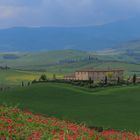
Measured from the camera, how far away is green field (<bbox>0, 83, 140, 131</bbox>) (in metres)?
51.6

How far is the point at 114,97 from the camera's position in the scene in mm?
86250

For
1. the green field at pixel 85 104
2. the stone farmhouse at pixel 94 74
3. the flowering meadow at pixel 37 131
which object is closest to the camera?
the flowering meadow at pixel 37 131

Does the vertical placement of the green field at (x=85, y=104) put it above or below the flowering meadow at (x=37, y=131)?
below

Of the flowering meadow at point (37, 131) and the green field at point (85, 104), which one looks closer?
the flowering meadow at point (37, 131)

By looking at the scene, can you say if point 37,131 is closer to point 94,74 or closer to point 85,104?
point 85,104

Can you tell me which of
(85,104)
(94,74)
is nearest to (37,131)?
(85,104)

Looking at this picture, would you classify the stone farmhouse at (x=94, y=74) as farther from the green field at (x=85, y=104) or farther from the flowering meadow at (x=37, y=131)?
the flowering meadow at (x=37, y=131)

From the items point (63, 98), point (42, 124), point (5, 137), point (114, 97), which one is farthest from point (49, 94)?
point (5, 137)

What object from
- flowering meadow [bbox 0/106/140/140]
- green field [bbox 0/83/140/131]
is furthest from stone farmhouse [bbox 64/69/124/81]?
flowering meadow [bbox 0/106/140/140]

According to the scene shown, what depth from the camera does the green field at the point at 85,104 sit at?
169 ft

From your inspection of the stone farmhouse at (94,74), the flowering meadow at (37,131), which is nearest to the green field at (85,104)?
the flowering meadow at (37,131)

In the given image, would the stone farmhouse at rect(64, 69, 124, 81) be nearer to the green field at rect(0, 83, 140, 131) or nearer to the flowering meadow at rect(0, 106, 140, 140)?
the green field at rect(0, 83, 140, 131)

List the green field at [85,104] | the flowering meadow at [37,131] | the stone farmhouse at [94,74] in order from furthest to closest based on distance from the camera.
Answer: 1. the stone farmhouse at [94,74]
2. the green field at [85,104]
3. the flowering meadow at [37,131]

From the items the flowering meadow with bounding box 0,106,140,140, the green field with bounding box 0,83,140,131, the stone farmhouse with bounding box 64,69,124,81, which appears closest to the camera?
the flowering meadow with bounding box 0,106,140,140
